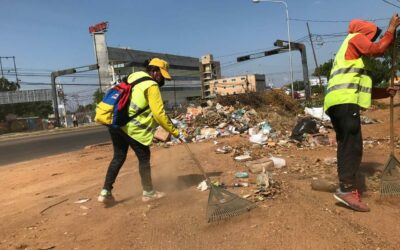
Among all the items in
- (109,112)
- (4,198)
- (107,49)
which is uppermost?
(107,49)

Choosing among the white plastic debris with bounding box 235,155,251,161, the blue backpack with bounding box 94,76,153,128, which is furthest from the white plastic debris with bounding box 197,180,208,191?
the white plastic debris with bounding box 235,155,251,161

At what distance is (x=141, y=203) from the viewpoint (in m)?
5.51

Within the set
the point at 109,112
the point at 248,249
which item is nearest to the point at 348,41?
the point at 248,249

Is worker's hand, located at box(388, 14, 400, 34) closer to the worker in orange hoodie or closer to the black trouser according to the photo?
the worker in orange hoodie

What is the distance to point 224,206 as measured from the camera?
443 cm

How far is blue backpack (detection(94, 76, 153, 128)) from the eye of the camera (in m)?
5.36

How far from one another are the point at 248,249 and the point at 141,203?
2159mm

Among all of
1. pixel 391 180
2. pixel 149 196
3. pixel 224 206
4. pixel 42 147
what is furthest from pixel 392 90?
pixel 42 147

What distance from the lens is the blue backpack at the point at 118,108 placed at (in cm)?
536

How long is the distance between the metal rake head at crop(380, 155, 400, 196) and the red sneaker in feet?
1.33

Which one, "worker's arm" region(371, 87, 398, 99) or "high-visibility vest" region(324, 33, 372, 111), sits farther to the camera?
"worker's arm" region(371, 87, 398, 99)

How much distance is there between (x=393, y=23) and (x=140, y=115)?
2921 millimetres

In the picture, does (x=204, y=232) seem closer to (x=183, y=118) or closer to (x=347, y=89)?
(x=347, y=89)

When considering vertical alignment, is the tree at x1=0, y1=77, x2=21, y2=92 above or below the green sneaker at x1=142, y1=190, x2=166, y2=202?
above
